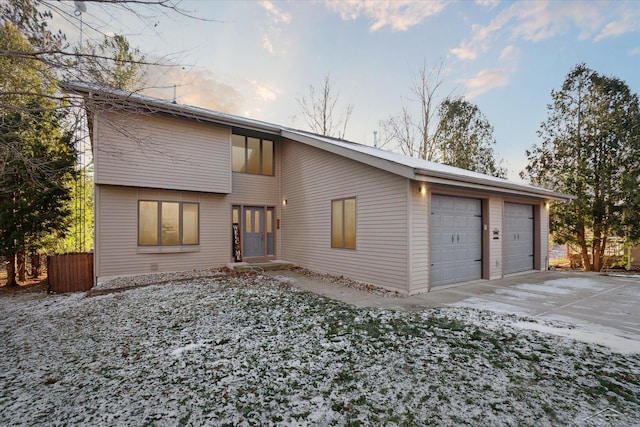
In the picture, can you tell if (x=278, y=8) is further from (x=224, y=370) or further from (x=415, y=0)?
(x=224, y=370)

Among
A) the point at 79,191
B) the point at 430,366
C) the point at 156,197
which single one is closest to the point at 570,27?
the point at 430,366

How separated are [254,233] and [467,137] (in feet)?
49.8

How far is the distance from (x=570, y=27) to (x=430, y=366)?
11182 mm

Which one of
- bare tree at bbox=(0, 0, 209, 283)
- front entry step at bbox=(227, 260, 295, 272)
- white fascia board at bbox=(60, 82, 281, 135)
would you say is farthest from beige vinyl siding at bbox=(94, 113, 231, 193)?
bare tree at bbox=(0, 0, 209, 283)

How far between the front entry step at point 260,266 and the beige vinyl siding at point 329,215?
1.42ft

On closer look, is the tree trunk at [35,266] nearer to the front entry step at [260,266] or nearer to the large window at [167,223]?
the large window at [167,223]

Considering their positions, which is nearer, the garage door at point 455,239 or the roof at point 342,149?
the roof at point 342,149

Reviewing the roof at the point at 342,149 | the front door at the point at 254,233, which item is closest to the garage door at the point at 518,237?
the roof at the point at 342,149

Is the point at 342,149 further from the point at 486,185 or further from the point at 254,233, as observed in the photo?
the point at 254,233

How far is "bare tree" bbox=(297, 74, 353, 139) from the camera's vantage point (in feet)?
62.1

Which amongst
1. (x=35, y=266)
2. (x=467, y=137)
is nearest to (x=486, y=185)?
(x=467, y=137)

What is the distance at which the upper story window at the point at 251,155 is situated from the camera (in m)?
10.2

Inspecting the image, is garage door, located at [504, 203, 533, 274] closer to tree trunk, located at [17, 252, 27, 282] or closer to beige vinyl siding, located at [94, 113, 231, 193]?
beige vinyl siding, located at [94, 113, 231, 193]

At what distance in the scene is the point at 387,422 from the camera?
2117mm
